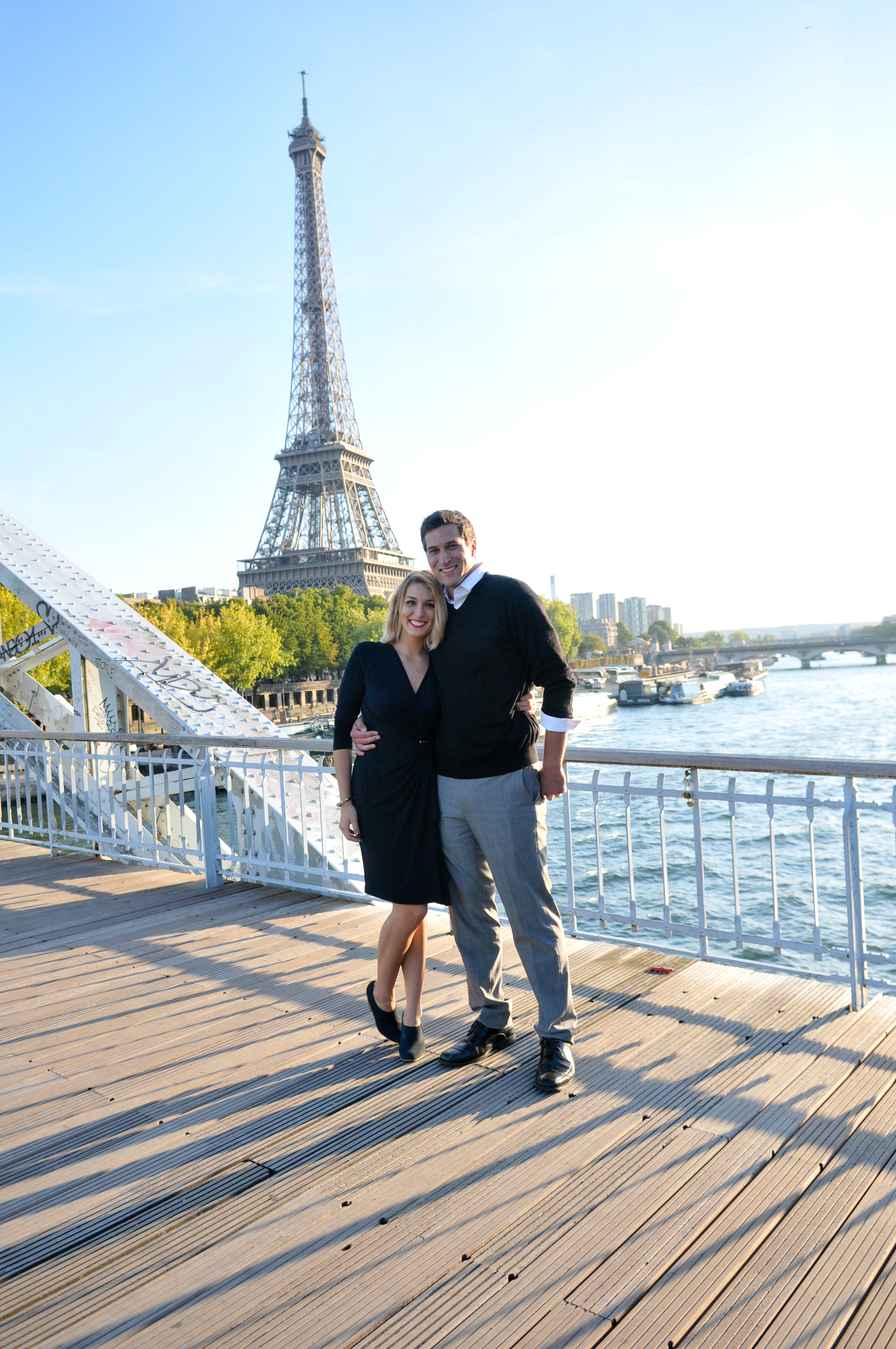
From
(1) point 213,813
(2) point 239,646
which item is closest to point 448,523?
(1) point 213,813

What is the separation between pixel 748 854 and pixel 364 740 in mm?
19699

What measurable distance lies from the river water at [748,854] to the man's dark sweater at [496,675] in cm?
103

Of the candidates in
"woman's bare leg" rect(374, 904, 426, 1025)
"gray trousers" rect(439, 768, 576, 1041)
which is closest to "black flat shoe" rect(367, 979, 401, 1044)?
"woman's bare leg" rect(374, 904, 426, 1025)

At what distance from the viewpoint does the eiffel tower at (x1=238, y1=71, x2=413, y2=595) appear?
2704 inches

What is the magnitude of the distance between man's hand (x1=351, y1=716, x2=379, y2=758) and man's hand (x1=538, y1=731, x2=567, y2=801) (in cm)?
56

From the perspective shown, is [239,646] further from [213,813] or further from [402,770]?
[402,770]

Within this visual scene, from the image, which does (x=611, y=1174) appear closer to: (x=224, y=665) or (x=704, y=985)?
(x=704, y=985)

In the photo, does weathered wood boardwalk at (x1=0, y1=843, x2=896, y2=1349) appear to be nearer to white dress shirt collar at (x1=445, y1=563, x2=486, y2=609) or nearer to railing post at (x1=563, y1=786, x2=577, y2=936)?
railing post at (x1=563, y1=786, x2=577, y2=936)

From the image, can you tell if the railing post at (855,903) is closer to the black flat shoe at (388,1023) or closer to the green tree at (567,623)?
the black flat shoe at (388,1023)

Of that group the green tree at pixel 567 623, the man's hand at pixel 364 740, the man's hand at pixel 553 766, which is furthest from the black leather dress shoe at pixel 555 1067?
the green tree at pixel 567 623

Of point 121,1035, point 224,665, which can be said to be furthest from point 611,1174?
point 224,665

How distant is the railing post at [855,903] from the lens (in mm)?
3291

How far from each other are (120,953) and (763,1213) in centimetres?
352

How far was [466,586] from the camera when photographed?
3023mm
